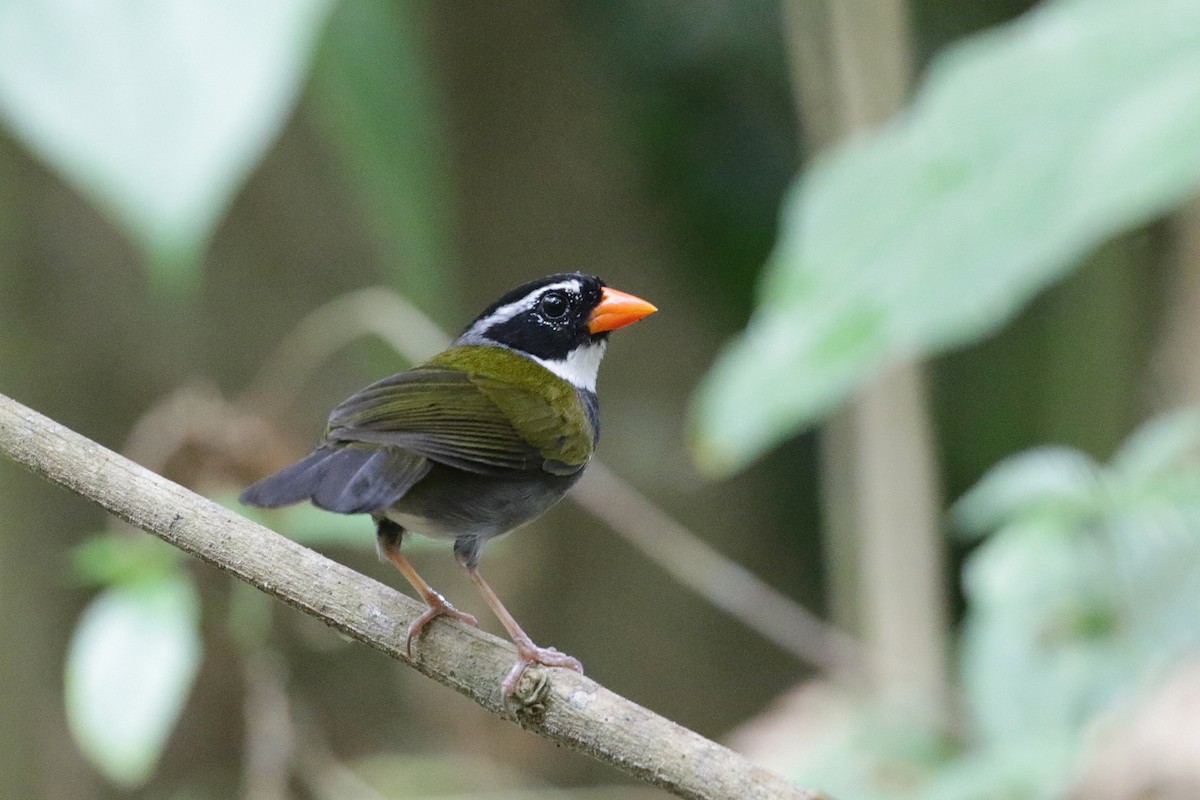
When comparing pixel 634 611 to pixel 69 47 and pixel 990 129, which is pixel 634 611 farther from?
pixel 69 47

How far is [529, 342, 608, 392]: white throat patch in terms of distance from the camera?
2514mm

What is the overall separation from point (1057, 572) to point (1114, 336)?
134 inches

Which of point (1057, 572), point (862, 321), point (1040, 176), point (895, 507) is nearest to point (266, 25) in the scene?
point (862, 321)

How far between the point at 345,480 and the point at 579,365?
893 millimetres

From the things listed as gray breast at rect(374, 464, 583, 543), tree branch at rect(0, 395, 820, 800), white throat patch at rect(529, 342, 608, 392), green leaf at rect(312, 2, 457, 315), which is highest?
green leaf at rect(312, 2, 457, 315)

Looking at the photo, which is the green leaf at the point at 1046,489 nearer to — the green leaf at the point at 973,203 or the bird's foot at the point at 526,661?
the green leaf at the point at 973,203

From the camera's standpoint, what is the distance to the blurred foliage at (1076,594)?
9.75ft

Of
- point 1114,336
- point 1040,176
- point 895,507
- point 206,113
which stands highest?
point 1114,336

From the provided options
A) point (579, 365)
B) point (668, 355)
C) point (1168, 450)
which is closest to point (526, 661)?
point (579, 365)

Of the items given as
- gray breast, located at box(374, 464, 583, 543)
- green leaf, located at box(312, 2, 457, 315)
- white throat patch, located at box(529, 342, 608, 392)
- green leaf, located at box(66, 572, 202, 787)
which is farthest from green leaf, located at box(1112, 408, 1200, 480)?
green leaf, located at box(66, 572, 202, 787)

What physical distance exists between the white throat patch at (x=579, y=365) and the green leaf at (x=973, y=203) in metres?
0.24

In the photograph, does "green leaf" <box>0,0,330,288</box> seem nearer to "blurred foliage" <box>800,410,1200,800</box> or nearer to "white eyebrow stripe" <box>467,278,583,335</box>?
"white eyebrow stripe" <box>467,278,583,335</box>

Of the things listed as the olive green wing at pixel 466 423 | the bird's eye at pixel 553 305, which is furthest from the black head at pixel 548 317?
the olive green wing at pixel 466 423

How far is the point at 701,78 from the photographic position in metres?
6.41
